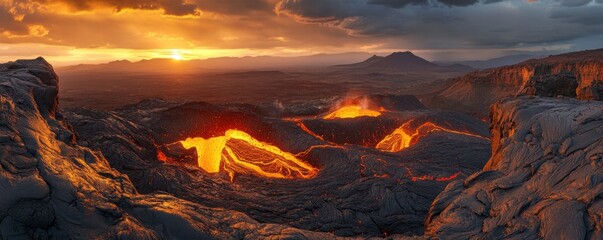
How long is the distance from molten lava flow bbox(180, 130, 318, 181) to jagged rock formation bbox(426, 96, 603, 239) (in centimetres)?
1098

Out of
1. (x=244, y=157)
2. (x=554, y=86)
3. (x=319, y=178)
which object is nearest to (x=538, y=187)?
(x=319, y=178)

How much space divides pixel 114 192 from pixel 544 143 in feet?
37.5

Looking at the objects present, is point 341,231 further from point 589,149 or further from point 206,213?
point 589,149

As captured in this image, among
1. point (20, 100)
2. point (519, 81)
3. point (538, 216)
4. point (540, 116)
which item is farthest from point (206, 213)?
point (519, 81)

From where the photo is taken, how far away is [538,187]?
8125 mm

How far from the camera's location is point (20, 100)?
10.9 m

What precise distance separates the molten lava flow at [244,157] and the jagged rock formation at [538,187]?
11.0 metres

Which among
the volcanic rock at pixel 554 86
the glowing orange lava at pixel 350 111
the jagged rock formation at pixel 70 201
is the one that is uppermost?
the volcanic rock at pixel 554 86

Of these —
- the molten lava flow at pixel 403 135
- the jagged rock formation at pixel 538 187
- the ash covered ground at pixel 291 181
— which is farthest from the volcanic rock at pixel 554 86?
the molten lava flow at pixel 403 135

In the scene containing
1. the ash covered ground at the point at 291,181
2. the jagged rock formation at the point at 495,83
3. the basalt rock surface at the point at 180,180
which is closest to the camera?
the ash covered ground at the point at 291,181

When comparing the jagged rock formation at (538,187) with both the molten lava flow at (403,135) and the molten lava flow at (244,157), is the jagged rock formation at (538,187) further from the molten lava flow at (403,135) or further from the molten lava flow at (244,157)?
the molten lava flow at (403,135)

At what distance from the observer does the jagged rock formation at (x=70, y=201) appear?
7129 millimetres

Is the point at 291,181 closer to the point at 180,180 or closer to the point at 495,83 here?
the point at 180,180

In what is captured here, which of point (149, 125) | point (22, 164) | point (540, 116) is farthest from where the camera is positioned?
point (149, 125)
